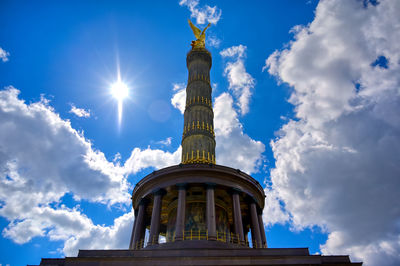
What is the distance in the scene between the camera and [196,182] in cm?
2661

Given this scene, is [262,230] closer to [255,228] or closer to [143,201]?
[255,228]

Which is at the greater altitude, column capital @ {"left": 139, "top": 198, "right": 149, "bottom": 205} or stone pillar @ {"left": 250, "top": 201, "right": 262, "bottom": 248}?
column capital @ {"left": 139, "top": 198, "right": 149, "bottom": 205}

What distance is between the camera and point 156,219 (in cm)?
2547

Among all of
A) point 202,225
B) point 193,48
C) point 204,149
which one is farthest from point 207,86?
point 202,225

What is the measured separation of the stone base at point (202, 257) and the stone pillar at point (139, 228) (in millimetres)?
6725

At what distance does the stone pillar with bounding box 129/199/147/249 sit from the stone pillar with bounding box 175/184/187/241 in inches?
201

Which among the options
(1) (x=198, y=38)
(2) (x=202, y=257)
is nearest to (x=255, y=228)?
(2) (x=202, y=257)

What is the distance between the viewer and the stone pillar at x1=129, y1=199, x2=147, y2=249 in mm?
27016

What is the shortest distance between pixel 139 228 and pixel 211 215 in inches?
322

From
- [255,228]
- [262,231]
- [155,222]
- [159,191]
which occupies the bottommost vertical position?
[155,222]

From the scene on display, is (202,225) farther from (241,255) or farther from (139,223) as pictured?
(241,255)

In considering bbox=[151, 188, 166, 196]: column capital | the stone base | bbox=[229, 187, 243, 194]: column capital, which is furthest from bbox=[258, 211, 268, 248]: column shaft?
bbox=[151, 188, 166, 196]: column capital

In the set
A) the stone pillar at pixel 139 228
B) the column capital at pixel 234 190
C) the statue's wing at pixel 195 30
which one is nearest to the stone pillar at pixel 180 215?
the column capital at pixel 234 190

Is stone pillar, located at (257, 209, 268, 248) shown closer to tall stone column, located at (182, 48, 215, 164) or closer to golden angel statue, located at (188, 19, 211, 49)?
tall stone column, located at (182, 48, 215, 164)
